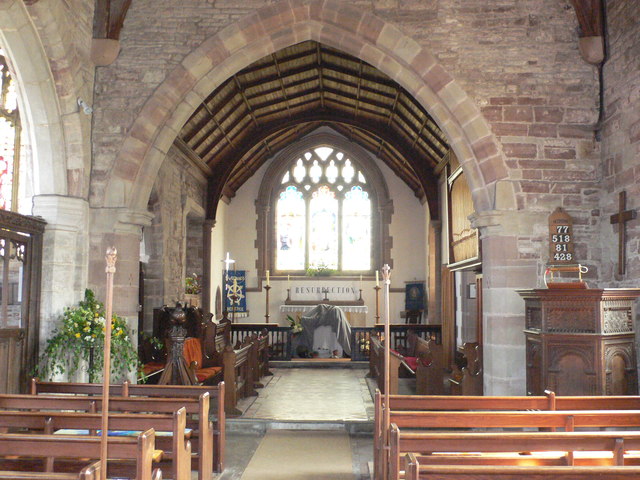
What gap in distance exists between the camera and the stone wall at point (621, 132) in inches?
214

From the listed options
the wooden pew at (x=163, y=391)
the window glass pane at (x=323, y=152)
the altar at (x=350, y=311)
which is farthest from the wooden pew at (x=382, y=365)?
the window glass pane at (x=323, y=152)

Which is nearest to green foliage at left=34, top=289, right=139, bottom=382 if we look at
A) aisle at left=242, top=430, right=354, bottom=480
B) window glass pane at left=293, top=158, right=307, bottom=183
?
aisle at left=242, top=430, right=354, bottom=480

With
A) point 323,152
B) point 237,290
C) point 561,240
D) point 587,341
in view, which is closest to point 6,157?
point 561,240

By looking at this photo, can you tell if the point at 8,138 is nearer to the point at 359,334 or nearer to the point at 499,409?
the point at 499,409

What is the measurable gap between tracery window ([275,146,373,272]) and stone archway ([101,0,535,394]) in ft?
27.4

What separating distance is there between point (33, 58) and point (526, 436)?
5.00 meters

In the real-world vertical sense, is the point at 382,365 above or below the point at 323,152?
below

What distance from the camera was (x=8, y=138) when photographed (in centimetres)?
652

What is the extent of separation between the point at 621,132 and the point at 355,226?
30.8ft

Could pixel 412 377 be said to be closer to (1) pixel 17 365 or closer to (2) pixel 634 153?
(2) pixel 634 153

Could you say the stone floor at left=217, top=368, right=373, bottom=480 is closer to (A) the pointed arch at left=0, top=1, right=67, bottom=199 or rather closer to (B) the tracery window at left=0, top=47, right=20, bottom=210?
(A) the pointed arch at left=0, top=1, right=67, bottom=199

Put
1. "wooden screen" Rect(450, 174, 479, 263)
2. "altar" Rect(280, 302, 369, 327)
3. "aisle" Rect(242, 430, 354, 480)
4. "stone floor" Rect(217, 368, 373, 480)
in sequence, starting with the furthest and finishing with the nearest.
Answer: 1. "altar" Rect(280, 302, 369, 327)
2. "wooden screen" Rect(450, 174, 479, 263)
3. "stone floor" Rect(217, 368, 373, 480)
4. "aisle" Rect(242, 430, 354, 480)

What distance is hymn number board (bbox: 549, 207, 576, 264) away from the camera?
594 cm

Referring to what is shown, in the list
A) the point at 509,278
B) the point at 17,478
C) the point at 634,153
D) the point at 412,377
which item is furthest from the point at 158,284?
the point at 17,478
